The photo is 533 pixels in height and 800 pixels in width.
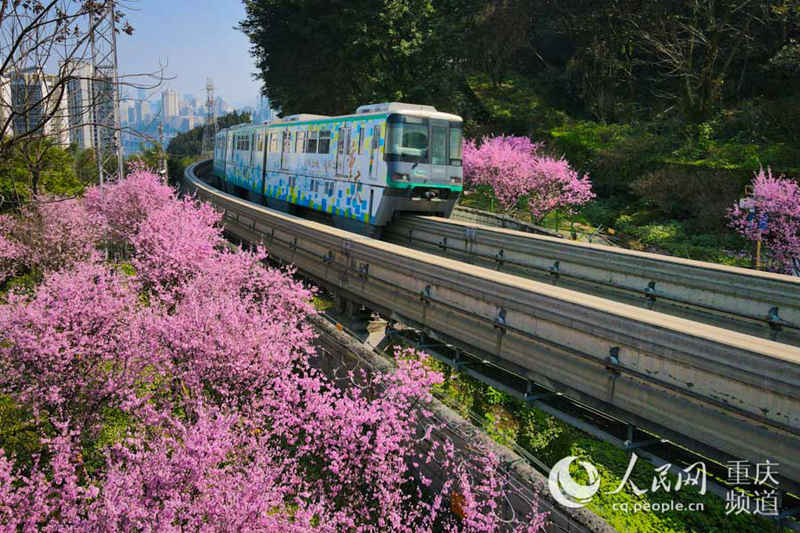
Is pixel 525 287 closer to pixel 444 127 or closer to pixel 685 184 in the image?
pixel 444 127

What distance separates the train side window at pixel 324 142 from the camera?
1822 centimetres

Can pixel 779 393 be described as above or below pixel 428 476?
above

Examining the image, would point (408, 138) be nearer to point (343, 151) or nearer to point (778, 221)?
point (343, 151)

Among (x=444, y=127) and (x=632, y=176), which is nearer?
(x=444, y=127)

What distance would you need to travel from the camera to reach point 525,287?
26.1 ft

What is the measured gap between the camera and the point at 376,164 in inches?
613

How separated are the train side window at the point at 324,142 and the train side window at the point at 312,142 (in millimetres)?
344

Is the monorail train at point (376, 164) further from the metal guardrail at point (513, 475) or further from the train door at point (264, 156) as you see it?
the metal guardrail at point (513, 475)

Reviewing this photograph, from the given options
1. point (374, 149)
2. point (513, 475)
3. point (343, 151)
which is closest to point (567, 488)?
point (513, 475)

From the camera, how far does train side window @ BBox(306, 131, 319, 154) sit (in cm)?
1917

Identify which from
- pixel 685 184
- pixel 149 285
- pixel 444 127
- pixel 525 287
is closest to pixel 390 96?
pixel 685 184

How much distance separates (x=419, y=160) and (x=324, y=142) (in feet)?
14.8

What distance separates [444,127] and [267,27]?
30.7 m

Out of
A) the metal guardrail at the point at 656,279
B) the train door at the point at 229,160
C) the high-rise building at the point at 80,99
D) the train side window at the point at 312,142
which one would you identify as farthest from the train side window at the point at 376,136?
the train door at the point at 229,160
